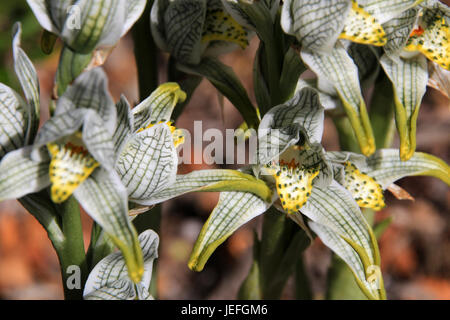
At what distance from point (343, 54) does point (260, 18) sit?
18 centimetres

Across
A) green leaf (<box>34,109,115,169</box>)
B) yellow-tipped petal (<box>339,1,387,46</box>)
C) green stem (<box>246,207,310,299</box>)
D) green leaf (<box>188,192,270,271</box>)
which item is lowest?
green stem (<box>246,207,310,299</box>)

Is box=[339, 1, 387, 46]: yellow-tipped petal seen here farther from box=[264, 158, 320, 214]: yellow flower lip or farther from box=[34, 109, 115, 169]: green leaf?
box=[34, 109, 115, 169]: green leaf

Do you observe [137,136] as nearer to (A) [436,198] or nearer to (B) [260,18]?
(B) [260,18]

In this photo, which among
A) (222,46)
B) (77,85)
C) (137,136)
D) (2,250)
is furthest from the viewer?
(2,250)

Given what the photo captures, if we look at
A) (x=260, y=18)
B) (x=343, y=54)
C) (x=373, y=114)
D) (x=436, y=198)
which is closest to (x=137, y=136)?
(x=260, y=18)

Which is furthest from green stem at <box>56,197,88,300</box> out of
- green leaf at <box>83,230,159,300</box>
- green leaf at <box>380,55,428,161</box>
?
green leaf at <box>380,55,428,161</box>

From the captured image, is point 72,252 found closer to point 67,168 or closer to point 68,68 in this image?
point 67,168

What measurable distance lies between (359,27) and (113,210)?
579 mm

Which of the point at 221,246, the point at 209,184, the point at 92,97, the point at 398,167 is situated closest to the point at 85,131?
the point at 92,97

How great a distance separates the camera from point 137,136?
3.53 ft

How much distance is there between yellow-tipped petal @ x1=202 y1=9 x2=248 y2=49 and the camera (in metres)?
1.34

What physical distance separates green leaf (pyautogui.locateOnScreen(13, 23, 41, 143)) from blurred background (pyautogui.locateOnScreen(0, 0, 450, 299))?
5.18ft

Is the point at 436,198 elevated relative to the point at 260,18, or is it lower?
lower

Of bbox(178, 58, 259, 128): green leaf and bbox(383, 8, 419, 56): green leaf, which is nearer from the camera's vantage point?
bbox(383, 8, 419, 56): green leaf
